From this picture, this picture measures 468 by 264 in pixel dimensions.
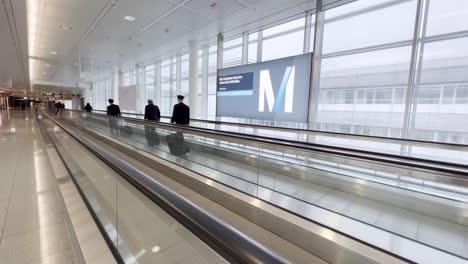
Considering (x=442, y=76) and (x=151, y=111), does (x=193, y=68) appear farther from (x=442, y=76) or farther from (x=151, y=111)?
(x=442, y=76)

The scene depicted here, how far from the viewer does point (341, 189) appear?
2.92 m

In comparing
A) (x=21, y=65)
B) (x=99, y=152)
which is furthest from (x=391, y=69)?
(x=21, y=65)

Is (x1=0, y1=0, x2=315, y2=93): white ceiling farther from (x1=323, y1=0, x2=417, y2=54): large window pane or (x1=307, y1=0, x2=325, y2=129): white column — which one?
(x1=323, y1=0, x2=417, y2=54): large window pane

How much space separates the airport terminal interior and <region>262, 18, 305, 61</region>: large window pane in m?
0.05

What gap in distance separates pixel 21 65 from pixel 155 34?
11319 mm

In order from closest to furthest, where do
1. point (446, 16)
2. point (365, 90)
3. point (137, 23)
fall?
point (446, 16), point (365, 90), point (137, 23)

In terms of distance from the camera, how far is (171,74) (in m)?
11.3

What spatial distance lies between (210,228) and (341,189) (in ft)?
9.30

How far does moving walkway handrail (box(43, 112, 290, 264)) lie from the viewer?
49 centimetres

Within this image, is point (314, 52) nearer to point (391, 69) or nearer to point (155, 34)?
point (391, 69)

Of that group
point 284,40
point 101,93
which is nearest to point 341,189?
point 284,40

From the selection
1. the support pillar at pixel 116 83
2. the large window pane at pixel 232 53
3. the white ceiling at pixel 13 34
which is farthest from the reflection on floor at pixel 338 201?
the support pillar at pixel 116 83

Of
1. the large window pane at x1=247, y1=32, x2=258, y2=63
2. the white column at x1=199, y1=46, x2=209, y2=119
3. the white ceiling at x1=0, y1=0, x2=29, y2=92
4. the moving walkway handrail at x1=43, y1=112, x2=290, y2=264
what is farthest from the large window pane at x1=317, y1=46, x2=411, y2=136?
the white ceiling at x1=0, y1=0, x2=29, y2=92

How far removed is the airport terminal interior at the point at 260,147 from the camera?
5.23 feet
